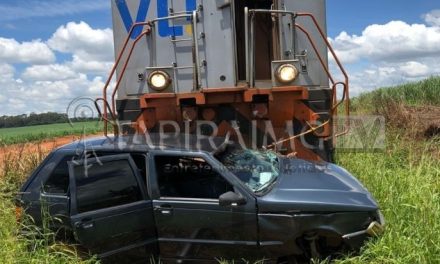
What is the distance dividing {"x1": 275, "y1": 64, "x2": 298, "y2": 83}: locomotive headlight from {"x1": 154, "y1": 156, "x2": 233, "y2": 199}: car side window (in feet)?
6.60

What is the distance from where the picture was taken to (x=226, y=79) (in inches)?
265

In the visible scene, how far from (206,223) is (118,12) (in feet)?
13.9

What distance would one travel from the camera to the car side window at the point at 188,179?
4473 mm

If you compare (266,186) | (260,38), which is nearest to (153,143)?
(266,186)

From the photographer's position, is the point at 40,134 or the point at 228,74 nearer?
the point at 228,74

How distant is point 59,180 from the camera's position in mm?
4660

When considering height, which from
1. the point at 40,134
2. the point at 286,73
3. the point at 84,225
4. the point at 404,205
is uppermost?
the point at 286,73

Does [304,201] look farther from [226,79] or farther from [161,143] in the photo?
[226,79]

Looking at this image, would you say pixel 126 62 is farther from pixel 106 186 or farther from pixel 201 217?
pixel 201 217

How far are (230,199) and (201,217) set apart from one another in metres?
0.37

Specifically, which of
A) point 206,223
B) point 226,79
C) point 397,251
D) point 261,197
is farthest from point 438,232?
point 226,79

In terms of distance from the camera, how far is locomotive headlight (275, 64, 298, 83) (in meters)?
6.07

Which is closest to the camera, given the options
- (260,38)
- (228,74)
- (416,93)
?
(228,74)

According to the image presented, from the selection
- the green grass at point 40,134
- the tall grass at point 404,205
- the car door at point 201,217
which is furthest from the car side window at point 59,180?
the tall grass at point 404,205
